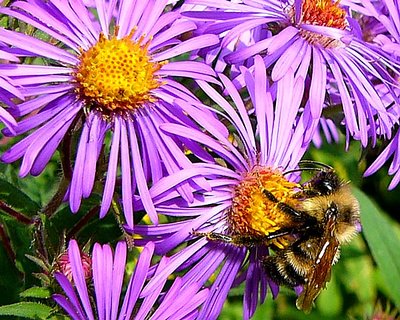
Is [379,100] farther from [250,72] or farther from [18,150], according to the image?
[18,150]

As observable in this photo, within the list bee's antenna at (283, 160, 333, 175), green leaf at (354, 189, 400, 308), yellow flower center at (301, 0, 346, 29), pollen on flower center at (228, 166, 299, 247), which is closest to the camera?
pollen on flower center at (228, 166, 299, 247)

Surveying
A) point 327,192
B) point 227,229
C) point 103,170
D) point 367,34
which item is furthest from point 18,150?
point 367,34

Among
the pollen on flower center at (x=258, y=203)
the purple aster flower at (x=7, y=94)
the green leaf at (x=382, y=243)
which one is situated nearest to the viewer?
the purple aster flower at (x=7, y=94)

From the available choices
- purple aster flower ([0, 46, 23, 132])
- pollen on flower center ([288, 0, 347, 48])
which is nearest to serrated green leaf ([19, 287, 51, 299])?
purple aster flower ([0, 46, 23, 132])

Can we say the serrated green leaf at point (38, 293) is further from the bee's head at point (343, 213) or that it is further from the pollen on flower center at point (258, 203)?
the bee's head at point (343, 213)

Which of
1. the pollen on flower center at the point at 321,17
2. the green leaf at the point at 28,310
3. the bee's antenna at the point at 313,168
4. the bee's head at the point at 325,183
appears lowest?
the green leaf at the point at 28,310

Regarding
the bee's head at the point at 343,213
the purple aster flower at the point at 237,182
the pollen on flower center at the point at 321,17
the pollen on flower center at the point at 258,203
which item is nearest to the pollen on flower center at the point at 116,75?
the purple aster flower at the point at 237,182

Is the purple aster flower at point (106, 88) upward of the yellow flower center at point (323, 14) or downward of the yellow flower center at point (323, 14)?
downward

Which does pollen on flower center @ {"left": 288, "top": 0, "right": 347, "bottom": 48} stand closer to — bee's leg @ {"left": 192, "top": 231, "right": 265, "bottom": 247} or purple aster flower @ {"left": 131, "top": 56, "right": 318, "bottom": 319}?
purple aster flower @ {"left": 131, "top": 56, "right": 318, "bottom": 319}
